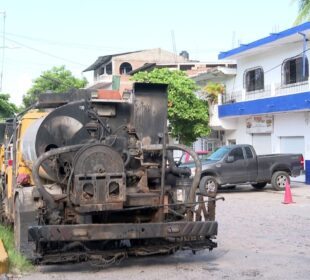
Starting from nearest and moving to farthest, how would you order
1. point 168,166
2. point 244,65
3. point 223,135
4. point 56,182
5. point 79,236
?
point 79,236, point 56,182, point 168,166, point 244,65, point 223,135

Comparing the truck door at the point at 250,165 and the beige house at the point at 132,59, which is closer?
the truck door at the point at 250,165

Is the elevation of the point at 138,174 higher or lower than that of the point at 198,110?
lower

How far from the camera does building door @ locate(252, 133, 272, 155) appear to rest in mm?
28644

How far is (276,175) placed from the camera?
21469mm

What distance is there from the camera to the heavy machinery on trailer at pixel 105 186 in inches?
284

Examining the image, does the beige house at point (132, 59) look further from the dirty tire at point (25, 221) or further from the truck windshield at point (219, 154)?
the dirty tire at point (25, 221)

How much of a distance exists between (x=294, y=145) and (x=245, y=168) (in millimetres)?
6226

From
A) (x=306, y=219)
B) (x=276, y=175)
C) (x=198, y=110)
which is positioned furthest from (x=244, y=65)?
(x=306, y=219)

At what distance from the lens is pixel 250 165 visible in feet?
69.2

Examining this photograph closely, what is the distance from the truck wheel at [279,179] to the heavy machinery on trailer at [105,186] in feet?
44.7

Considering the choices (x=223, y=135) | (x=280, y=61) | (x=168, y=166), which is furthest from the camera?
(x=223, y=135)

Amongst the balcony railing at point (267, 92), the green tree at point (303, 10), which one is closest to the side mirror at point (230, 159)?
the balcony railing at point (267, 92)

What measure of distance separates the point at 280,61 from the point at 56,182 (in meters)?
21.6

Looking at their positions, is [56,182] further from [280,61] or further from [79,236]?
[280,61]
